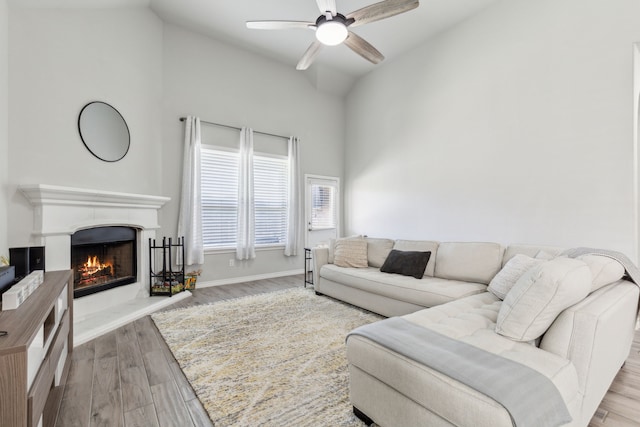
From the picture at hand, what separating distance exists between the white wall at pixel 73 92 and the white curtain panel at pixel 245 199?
1.32 meters

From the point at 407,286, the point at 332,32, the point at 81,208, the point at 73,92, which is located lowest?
the point at 407,286

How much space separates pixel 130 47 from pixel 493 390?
4865 mm

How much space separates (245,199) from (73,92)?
2.55 meters

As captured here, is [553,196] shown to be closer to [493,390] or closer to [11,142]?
[493,390]

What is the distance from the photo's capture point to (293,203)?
5598 mm

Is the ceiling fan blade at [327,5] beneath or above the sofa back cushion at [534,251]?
above

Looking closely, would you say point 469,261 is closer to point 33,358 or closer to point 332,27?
point 332,27

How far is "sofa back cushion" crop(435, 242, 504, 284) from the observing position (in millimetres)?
2953

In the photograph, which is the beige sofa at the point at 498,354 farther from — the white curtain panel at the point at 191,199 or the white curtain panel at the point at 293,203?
the white curtain panel at the point at 293,203

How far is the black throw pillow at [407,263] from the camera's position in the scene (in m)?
3.30

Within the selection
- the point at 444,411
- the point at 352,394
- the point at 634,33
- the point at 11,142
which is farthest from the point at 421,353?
the point at 634,33

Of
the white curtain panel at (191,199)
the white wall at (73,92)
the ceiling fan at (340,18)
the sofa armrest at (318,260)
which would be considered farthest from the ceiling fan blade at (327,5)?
the sofa armrest at (318,260)

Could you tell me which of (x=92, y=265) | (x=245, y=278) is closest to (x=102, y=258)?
(x=92, y=265)

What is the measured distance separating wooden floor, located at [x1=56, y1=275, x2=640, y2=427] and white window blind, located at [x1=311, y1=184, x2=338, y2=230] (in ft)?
12.7
